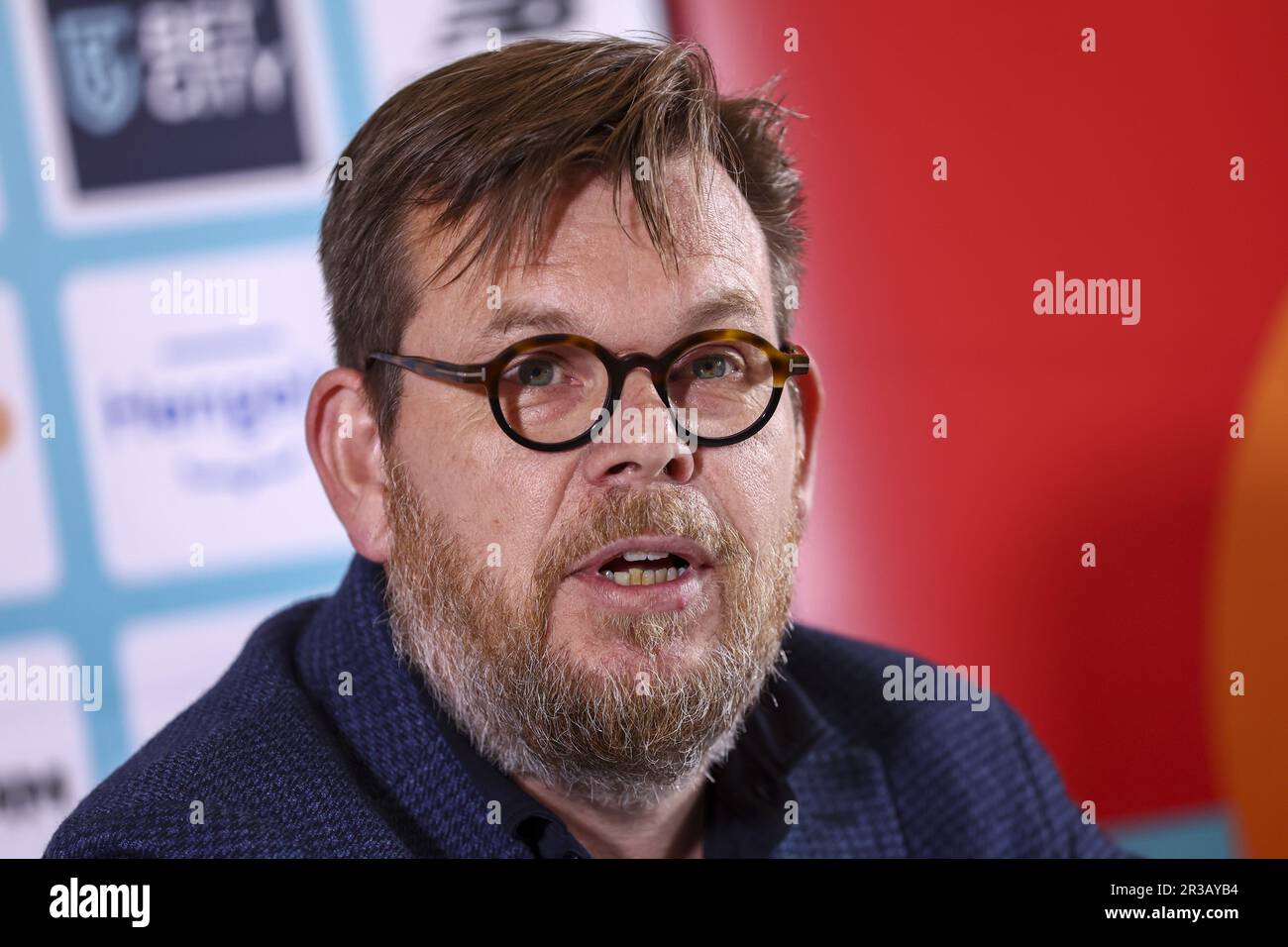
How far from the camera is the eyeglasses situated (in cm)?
114

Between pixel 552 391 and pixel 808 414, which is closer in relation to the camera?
pixel 552 391

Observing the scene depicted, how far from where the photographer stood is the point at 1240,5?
188cm

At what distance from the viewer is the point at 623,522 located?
3.70ft

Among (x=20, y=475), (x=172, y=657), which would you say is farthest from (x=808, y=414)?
(x=20, y=475)

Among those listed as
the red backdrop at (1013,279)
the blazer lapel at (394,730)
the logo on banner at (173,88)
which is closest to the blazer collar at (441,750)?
the blazer lapel at (394,730)

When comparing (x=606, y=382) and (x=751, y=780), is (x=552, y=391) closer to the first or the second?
(x=606, y=382)

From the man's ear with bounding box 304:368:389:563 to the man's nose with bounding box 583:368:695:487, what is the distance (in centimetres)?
28

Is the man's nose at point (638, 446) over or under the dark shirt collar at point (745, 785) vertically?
over

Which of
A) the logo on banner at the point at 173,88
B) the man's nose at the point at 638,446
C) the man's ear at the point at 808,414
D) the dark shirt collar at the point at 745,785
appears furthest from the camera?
the logo on banner at the point at 173,88

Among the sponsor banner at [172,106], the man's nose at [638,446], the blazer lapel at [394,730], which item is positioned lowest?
the blazer lapel at [394,730]

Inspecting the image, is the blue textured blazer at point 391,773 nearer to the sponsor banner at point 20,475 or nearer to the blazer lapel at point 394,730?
the blazer lapel at point 394,730

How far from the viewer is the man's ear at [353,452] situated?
129cm

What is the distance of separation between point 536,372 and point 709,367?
0.57ft
